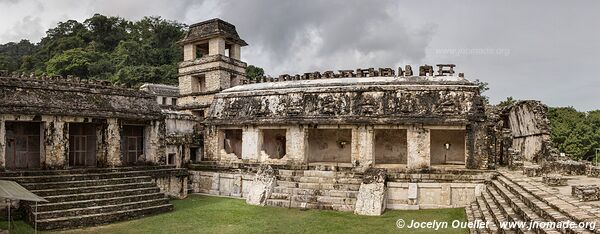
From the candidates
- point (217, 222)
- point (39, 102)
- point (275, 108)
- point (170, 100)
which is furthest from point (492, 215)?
point (170, 100)

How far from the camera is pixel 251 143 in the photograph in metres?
19.4

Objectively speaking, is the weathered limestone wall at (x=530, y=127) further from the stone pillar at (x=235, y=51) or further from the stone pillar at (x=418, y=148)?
the stone pillar at (x=235, y=51)

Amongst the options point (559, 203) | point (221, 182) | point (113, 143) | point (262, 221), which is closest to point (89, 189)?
point (113, 143)

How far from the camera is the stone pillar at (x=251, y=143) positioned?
63.2 ft

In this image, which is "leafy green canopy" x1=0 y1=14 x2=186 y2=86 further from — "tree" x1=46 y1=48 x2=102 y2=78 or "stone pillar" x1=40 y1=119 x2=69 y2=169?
"stone pillar" x1=40 y1=119 x2=69 y2=169

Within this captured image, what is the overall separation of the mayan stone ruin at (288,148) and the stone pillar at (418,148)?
0.12ft

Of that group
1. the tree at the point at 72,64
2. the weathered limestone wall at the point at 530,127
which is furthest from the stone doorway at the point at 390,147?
the tree at the point at 72,64

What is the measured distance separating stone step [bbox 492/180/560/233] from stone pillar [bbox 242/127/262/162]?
33.0ft

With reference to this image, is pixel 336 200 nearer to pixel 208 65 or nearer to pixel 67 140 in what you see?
pixel 67 140

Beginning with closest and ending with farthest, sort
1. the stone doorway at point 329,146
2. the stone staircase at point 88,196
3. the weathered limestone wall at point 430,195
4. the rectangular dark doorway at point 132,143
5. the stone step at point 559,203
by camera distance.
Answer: the stone step at point 559,203
the stone staircase at point 88,196
the weathered limestone wall at point 430,195
the rectangular dark doorway at point 132,143
the stone doorway at point 329,146

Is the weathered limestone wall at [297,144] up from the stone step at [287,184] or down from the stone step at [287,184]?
up

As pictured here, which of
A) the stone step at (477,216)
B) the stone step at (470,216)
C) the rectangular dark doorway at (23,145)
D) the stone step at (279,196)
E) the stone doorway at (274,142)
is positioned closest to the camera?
the stone step at (477,216)

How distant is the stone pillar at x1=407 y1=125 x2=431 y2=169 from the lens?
16422mm

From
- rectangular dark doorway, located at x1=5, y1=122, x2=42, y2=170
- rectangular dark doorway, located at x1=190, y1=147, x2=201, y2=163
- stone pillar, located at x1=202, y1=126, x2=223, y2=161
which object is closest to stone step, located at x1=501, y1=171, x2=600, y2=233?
stone pillar, located at x1=202, y1=126, x2=223, y2=161
